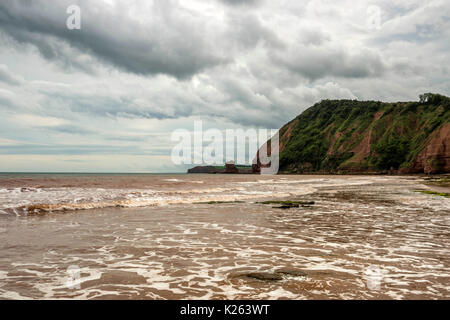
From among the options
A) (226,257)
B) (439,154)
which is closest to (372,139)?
(439,154)

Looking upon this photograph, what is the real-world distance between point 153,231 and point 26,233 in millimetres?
4177

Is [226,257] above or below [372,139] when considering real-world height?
below

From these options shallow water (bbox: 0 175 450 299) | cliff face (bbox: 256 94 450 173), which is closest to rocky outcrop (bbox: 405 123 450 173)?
cliff face (bbox: 256 94 450 173)

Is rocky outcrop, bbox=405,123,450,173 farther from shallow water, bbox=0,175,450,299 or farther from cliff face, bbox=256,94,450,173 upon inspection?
shallow water, bbox=0,175,450,299

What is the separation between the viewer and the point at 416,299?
15.8ft

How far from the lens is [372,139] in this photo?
457ft

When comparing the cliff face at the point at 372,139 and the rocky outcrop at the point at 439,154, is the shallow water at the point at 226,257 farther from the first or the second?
the cliff face at the point at 372,139

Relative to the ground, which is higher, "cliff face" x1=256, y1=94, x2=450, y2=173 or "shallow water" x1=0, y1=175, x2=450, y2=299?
"cliff face" x1=256, y1=94, x2=450, y2=173

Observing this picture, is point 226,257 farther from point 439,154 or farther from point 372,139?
point 372,139

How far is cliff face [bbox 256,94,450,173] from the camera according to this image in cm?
9794
